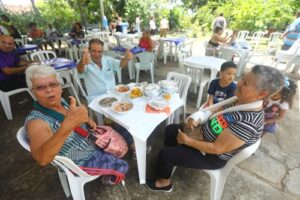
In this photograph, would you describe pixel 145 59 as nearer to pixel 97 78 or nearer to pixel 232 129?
pixel 97 78

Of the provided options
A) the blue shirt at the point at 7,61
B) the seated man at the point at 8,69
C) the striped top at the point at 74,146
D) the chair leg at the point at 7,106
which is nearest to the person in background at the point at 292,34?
the striped top at the point at 74,146

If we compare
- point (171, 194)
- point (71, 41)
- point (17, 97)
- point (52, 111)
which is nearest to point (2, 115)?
point (17, 97)

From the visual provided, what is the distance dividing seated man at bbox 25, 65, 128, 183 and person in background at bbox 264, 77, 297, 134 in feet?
5.24

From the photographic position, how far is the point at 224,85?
2.15 metres

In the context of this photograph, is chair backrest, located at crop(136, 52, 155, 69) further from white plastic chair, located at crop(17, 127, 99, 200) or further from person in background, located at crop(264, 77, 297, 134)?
white plastic chair, located at crop(17, 127, 99, 200)

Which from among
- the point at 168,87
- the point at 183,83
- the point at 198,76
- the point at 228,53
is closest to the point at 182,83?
the point at 183,83

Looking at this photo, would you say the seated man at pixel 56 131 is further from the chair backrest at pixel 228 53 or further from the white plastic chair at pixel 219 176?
the chair backrest at pixel 228 53

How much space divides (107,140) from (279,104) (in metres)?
1.76

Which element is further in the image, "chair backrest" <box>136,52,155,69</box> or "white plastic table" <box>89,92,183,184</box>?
"chair backrest" <box>136,52,155,69</box>

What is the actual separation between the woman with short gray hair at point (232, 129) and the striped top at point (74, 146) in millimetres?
629

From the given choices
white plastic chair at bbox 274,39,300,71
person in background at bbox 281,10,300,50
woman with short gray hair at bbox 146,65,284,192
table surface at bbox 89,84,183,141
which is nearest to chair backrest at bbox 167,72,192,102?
table surface at bbox 89,84,183,141

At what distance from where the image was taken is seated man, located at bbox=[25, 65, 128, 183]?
3.01 ft

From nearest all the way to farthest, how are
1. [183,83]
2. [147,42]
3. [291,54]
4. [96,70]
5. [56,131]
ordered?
[56,131]
[96,70]
[183,83]
[291,54]
[147,42]

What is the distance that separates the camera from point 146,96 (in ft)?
5.99
